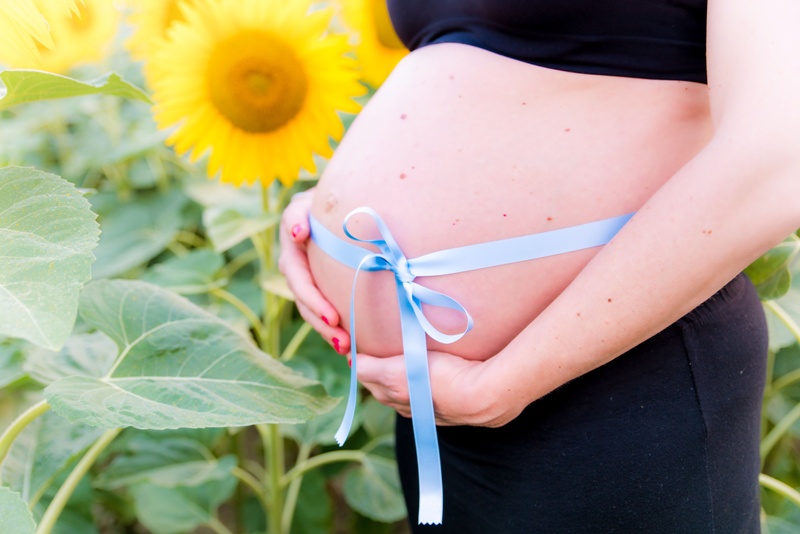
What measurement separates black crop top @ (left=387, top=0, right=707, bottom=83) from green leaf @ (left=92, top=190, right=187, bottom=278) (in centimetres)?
88

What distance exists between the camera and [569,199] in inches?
22.3

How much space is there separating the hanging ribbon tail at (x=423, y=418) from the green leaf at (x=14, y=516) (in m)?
0.28

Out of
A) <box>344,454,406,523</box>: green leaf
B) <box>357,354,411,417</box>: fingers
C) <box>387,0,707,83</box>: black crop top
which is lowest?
<box>344,454,406,523</box>: green leaf

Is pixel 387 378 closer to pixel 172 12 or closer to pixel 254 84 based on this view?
pixel 254 84

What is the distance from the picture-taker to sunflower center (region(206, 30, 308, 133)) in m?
0.85

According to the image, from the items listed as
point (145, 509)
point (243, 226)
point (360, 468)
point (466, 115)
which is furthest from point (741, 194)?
point (145, 509)

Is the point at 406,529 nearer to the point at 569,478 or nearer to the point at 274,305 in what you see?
the point at 274,305

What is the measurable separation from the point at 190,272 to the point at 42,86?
0.57 m

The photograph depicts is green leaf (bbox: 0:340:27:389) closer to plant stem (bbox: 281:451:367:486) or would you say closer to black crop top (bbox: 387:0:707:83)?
plant stem (bbox: 281:451:367:486)

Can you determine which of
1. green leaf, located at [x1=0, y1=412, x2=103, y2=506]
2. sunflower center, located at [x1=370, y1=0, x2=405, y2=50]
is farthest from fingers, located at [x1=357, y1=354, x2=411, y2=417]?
sunflower center, located at [x1=370, y1=0, x2=405, y2=50]

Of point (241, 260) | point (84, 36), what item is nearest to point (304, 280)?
point (241, 260)

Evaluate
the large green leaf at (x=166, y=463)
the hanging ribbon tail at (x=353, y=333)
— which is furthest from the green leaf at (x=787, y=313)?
the large green leaf at (x=166, y=463)

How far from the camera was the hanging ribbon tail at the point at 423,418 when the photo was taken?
1.90 feet

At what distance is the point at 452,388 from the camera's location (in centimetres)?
57
